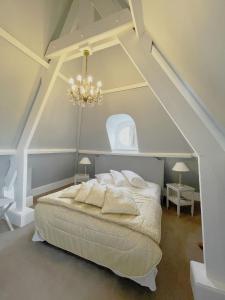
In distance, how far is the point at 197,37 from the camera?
3.03ft

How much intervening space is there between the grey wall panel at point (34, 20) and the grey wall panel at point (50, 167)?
2497 millimetres

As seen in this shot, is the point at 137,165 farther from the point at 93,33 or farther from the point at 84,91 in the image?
the point at 93,33

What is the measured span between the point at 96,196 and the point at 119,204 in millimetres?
359

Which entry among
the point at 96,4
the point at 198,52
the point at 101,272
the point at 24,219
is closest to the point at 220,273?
the point at 101,272

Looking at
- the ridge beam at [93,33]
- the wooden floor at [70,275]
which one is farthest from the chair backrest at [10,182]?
the ridge beam at [93,33]

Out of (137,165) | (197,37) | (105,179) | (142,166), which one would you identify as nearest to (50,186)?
(105,179)

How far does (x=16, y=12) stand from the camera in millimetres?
1840

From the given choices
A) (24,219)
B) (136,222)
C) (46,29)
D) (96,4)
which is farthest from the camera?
(24,219)

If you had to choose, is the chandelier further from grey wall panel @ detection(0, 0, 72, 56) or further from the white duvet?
the white duvet

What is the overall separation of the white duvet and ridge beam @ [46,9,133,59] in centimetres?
215

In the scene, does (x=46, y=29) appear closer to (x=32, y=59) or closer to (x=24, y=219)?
(x=32, y=59)

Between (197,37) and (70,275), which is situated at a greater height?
(197,37)

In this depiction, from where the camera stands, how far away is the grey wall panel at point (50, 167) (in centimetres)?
393

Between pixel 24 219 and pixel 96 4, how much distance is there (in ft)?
12.5
